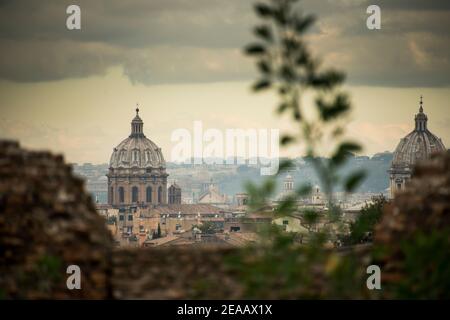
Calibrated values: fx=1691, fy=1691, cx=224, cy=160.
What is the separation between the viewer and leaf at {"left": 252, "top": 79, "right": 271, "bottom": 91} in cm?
1206

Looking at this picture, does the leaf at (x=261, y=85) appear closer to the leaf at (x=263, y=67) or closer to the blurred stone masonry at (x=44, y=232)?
the leaf at (x=263, y=67)

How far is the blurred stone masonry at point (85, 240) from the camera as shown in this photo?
1284 centimetres

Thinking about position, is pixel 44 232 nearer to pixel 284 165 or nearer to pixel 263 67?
pixel 284 165

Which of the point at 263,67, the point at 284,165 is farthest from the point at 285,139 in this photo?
the point at 263,67

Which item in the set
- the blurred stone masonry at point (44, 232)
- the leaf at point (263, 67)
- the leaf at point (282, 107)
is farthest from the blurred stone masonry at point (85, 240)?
the leaf at point (263, 67)

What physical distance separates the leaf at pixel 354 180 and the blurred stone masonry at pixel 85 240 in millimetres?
691

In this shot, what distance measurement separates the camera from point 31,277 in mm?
12883

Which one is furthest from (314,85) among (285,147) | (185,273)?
(185,273)

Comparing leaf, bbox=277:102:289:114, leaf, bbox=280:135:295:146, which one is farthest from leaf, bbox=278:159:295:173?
leaf, bbox=277:102:289:114

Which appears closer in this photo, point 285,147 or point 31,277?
point 285,147

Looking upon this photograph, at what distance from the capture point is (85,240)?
508 inches
